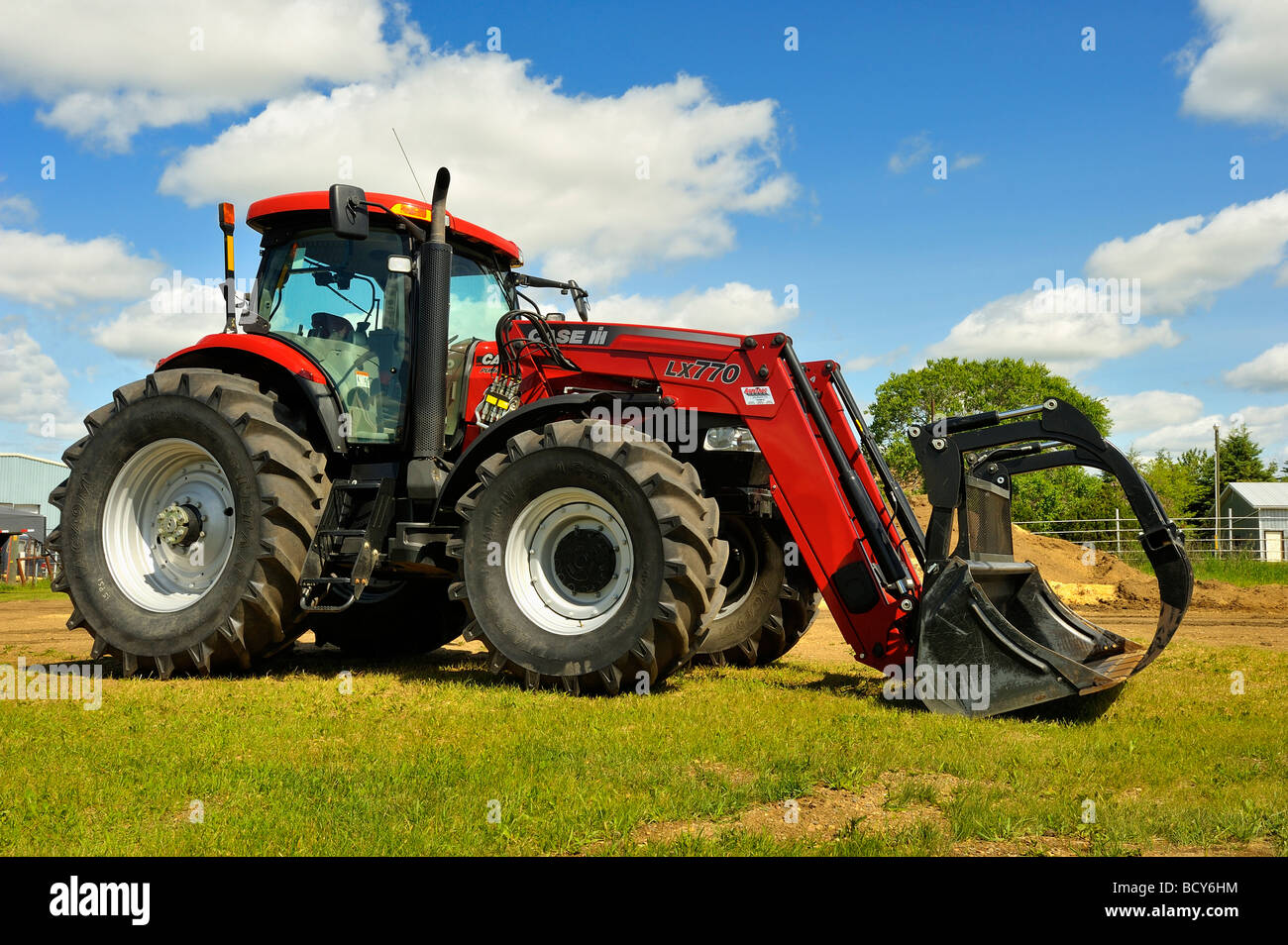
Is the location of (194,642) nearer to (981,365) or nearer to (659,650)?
(659,650)

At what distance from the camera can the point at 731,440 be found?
6.75 m

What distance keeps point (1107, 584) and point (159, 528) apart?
16145mm

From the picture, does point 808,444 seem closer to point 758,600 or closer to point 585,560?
point 585,560

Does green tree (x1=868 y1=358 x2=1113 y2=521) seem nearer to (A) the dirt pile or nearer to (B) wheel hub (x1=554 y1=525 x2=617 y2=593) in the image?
(A) the dirt pile

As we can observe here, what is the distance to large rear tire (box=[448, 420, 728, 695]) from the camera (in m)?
5.93

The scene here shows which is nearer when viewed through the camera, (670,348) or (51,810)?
(51,810)

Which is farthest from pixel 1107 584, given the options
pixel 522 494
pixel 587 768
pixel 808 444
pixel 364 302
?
pixel 587 768

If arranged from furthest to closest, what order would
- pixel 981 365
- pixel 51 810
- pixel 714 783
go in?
pixel 981 365 < pixel 714 783 < pixel 51 810

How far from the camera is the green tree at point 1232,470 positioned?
58.7m

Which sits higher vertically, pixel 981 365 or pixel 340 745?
pixel 981 365

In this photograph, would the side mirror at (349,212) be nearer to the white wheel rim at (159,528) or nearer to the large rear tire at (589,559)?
the large rear tire at (589,559)

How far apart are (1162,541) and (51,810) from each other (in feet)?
18.0

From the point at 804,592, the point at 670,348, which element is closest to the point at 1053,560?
the point at 804,592
